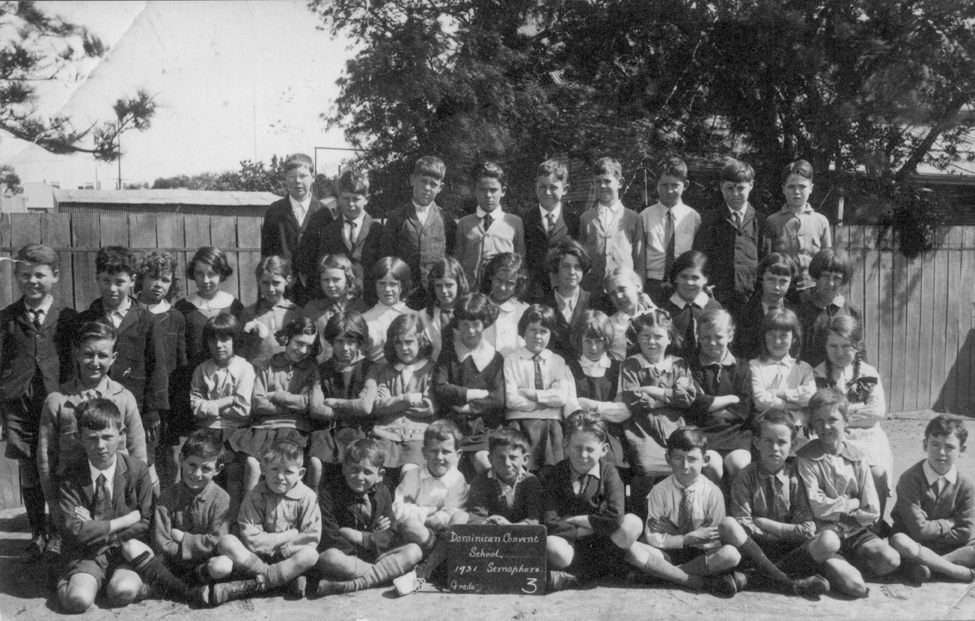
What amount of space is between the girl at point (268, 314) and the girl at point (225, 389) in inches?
6.3

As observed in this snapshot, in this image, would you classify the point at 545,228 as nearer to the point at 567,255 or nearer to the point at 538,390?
the point at 567,255

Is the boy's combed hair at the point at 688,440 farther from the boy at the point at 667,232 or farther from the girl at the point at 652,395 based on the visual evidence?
the boy at the point at 667,232

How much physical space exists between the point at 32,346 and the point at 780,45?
6.89 meters

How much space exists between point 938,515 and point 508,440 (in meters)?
2.12

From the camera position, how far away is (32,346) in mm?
4492

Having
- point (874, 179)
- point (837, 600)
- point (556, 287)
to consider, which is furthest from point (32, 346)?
point (874, 179)

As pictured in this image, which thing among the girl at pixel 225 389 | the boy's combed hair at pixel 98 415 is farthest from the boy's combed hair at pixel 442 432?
the boy's combed hair at pixel 98 415

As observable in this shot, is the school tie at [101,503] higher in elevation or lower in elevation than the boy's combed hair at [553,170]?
lower

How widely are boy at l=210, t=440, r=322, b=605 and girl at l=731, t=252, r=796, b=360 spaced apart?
8.49 ft

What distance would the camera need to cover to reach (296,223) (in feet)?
17.8

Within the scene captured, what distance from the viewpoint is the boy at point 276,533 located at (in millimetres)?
3873

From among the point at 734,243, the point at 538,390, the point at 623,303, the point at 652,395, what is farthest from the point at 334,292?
the point at 734,243

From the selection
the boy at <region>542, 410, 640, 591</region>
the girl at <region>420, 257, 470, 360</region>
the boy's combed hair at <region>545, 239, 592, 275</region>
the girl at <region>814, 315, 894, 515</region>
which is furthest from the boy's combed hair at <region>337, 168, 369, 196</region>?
the girl at <region>814, 315, 894, 515</region>

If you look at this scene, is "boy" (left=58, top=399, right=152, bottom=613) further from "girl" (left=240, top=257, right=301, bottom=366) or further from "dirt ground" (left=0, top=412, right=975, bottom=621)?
"girl" (left=240, top=257, right=301, bottom=366)
